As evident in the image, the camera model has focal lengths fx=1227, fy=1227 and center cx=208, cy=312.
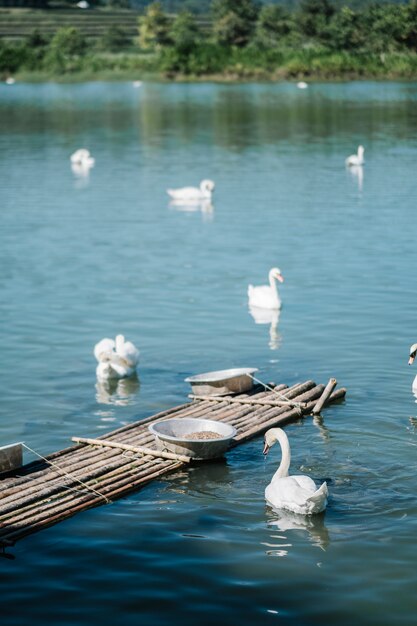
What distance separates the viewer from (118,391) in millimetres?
19406

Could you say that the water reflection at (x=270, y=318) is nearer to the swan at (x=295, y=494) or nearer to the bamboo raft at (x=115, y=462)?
the bamboo raft at (x=115, y=462)

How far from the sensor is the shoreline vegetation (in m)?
108

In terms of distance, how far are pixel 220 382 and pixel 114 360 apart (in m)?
2.19

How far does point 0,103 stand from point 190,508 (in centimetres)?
7923

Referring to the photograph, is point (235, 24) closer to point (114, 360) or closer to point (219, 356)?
point (219, 356)

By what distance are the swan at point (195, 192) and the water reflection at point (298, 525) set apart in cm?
2520

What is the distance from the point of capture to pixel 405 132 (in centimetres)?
5828

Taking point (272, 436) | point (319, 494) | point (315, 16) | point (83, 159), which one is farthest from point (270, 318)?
point (315, 16)

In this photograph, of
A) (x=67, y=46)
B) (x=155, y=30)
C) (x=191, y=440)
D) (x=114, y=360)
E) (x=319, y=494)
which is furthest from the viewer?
(x=155, y=30)

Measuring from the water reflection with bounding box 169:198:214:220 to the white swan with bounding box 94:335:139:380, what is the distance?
17232mm

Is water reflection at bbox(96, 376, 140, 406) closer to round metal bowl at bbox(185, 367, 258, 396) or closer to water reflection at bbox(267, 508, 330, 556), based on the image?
round metal bowl at bbox(185, 367, 258, 396)

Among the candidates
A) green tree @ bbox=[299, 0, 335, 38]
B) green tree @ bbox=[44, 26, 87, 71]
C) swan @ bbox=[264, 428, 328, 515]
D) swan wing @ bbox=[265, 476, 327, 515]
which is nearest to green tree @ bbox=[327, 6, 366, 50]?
green tree @ bbox=[299, 0, 335, 38]

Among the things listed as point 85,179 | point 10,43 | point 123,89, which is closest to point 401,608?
point 85,179

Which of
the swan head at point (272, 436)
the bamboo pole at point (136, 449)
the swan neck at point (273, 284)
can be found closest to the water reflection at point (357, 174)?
the swan neck at point (273, 284)
